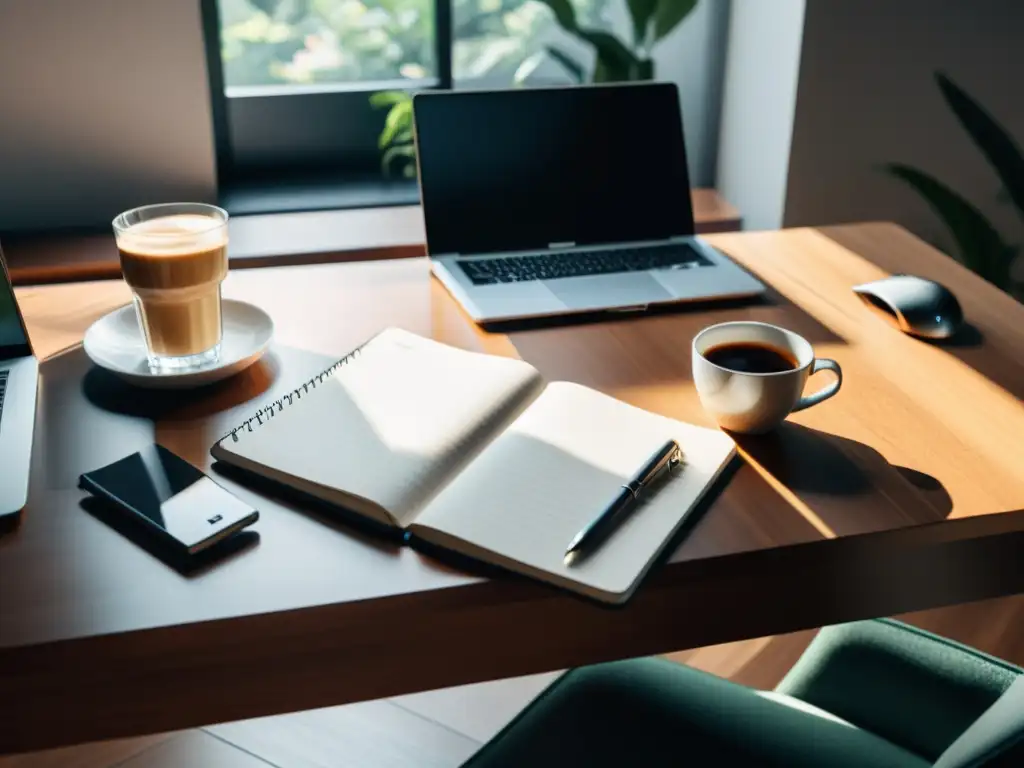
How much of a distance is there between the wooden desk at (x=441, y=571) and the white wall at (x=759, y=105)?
118 centimetres

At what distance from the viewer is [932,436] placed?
893 millimetres

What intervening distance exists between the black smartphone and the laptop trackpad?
18.8 inches

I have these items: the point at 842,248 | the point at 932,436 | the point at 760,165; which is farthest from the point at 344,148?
the point at 932,436

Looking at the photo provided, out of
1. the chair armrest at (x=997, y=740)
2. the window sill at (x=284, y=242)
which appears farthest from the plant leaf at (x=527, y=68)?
the chair armrest at (x=997, y=740)

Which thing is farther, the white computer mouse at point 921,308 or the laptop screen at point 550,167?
the laptop screen at point 550,167

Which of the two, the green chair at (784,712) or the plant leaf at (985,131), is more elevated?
the plant leaf at (985,131)

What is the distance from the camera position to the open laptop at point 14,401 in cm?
79

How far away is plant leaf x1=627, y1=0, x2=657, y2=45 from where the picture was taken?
205cm

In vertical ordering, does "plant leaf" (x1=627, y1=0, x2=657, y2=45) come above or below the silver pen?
above

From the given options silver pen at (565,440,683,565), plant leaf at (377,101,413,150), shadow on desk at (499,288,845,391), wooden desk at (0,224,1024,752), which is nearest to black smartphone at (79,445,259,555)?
wooden desk at (0,224,1024,752)

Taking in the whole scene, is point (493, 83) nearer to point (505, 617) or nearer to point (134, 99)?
point (134, 99)

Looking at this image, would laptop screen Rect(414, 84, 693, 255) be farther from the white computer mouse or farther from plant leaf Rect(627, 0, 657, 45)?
plant leaf Rect(627, 0, 657, 45)

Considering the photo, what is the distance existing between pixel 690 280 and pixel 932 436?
0.37 meters

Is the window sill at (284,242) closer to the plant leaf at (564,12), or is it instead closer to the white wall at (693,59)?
the white wall at (693,59)
